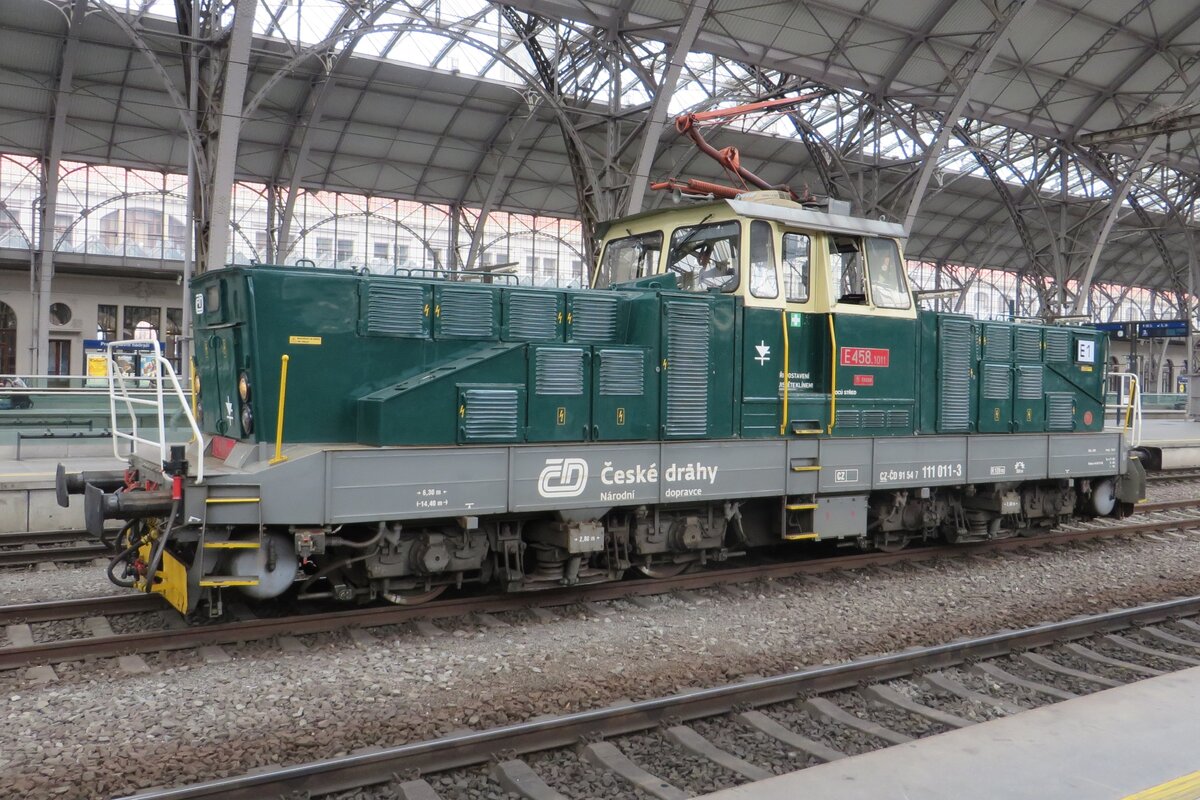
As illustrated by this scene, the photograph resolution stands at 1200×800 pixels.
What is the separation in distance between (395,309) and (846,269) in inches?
166

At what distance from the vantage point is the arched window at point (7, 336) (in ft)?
92.9

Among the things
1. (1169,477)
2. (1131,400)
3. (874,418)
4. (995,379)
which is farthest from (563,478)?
(1169,477)

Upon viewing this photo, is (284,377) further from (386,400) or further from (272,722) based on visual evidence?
(272,722)

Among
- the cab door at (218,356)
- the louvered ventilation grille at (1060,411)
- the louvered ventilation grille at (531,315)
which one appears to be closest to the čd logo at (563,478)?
the louvered ventilation grille at (531,315)

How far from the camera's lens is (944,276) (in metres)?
45.3

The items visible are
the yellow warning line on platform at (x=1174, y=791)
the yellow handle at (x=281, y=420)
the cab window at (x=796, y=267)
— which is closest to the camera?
the yellow warning line on platform at (x=1174, y=791)

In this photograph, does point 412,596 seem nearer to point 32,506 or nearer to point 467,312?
point 467,312

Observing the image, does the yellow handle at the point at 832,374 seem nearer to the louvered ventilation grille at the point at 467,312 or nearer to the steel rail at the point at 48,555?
the louvered ventilation grille at the point at 467,312

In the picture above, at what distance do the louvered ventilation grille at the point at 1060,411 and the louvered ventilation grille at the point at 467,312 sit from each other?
22.2ft

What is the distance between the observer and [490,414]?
664 centimetres

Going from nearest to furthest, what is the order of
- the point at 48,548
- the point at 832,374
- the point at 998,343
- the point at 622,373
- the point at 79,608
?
the point at 79,608, the point at 622,373, the point at 832,374, the point at 48,548, the point at 998,343

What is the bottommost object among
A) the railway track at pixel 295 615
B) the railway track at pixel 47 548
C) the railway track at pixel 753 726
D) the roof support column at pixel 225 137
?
the railway track at pixel 753 726

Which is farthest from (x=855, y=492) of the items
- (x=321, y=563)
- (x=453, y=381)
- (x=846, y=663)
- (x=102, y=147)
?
(x=102, y=147)

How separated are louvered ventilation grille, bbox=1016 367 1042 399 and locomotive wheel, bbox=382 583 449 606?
6.70 metres
